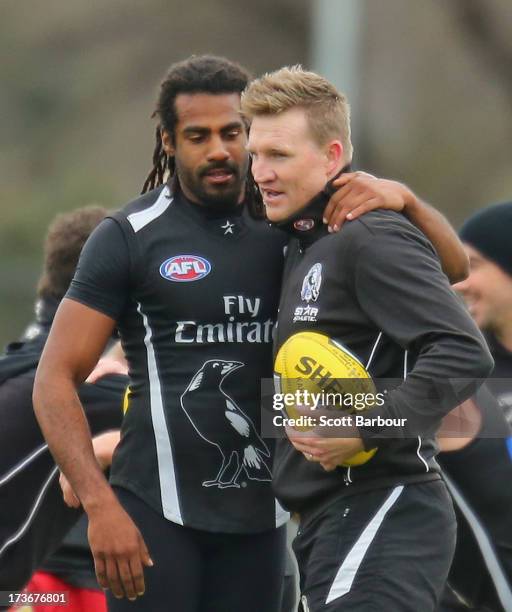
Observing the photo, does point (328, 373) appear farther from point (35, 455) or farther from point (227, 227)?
point (35, 455)

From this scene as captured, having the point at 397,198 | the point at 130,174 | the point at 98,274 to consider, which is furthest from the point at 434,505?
the point at 130,174

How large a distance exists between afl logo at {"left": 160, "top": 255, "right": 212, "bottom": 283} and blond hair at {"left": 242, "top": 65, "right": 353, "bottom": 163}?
1.79 ft

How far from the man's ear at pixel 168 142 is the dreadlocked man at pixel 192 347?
0.01 m

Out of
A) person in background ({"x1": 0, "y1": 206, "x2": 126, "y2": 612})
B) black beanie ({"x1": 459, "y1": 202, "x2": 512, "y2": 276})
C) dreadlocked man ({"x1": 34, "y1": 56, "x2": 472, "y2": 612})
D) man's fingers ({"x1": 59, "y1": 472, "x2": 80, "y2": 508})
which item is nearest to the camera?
dreadlocked man ({"x1": 34, "y1": 56, "x2": 472, "y2": 612})

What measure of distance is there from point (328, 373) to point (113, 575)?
0.92 metres

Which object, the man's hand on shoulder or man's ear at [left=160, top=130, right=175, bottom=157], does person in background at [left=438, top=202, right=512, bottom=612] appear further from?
man's ear at [left=160, top=130, right=175, bottom=157]

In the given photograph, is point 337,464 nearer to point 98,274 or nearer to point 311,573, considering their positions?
point 311,573

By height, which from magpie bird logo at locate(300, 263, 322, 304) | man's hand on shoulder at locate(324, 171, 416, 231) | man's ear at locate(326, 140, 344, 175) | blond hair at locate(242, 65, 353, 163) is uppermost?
blond hair at locate(242, 65, 353, 163)

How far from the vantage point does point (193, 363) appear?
15.9 ft

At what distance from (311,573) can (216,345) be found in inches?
34.0

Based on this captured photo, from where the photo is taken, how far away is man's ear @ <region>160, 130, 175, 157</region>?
4984mm

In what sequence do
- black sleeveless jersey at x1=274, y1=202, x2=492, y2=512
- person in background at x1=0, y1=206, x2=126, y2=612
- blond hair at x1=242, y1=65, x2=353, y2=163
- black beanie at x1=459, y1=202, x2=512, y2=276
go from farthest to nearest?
black beanie at x1=459, y1=202, x2=512, y2=276 → person in background at x1=0, y1=206, x2=126, y2=612 → blond hair at x1=242, y1=65, x2=353, y2=163 → black sleeveless jersey at x1=274, y1=202, x2=492, y2=512

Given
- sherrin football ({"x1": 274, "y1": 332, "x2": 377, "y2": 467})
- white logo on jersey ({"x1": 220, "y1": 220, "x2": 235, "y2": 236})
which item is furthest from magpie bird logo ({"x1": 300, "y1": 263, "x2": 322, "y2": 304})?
white logo on jersey ({"x1": 220, "y1": 220, "x2": 235, "y2": 236})

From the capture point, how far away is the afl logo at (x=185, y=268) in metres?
4.80
